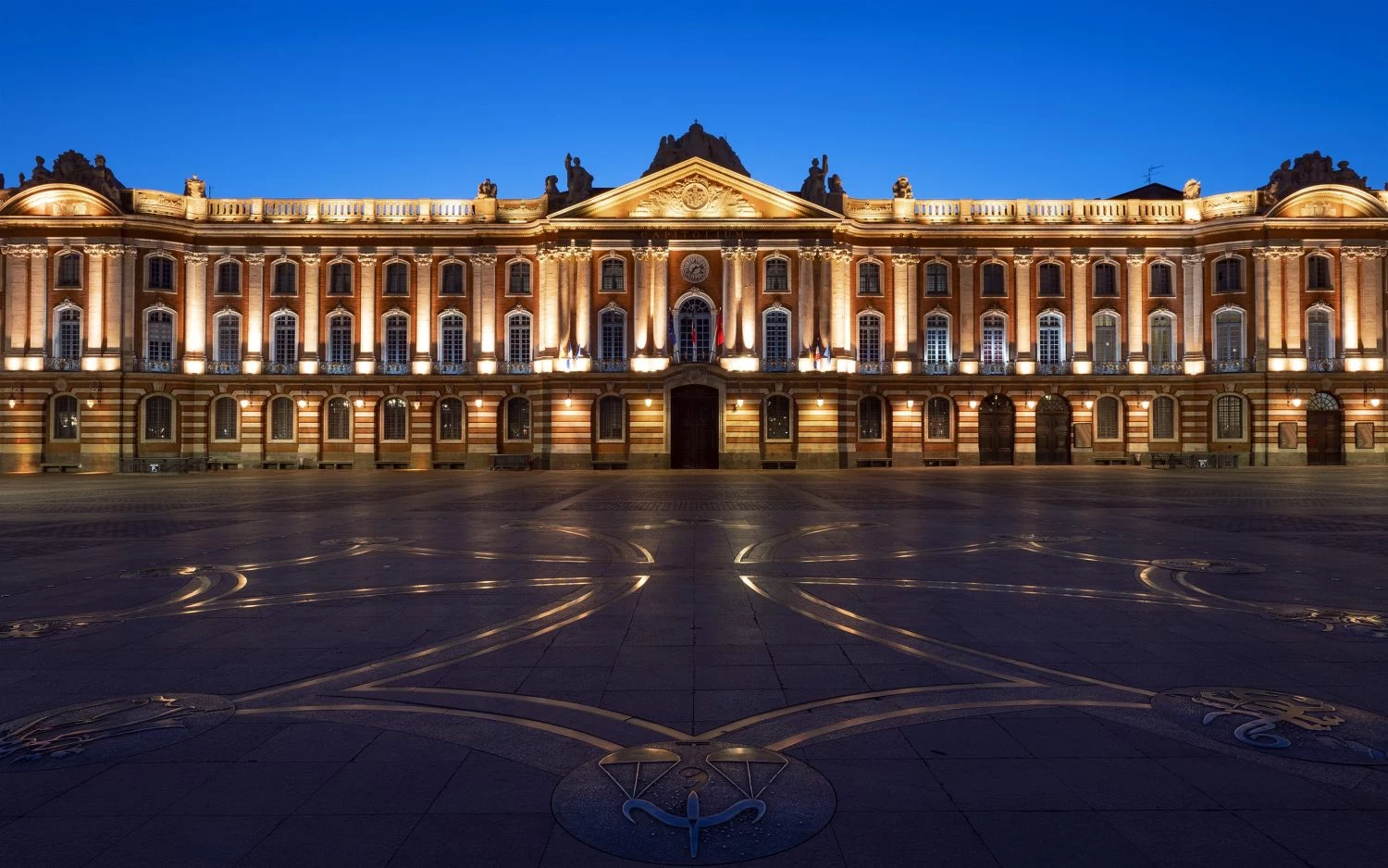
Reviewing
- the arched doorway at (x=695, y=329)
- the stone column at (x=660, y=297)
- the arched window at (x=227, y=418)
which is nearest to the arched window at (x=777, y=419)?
the arched doorway at (x=695, y=329)

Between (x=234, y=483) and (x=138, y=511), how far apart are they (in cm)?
1281

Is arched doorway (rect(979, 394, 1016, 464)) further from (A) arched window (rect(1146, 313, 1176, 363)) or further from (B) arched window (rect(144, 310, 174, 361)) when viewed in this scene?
(B) arched window (rect(144, 310, 174, 361))

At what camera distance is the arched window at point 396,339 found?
159ft

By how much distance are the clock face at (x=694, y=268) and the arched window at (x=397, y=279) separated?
1571cm

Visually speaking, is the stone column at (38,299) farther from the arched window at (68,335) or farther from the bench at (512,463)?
the bench at (512,463)

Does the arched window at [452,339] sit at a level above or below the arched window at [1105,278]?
below

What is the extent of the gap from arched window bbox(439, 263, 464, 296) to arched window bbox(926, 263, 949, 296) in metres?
26.5

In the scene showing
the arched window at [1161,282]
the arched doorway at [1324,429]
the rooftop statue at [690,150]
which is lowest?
the arched doorway at [1324,429]

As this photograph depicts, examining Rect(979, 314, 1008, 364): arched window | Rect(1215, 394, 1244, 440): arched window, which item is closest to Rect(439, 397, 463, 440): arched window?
Rect(979, 314, 1008, 364): arched window

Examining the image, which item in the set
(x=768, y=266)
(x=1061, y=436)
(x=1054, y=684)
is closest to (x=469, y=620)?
(x=1054, y=684)

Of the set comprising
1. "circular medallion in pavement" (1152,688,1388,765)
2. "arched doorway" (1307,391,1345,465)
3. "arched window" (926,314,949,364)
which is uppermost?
"arched window" (926,314,949,364)

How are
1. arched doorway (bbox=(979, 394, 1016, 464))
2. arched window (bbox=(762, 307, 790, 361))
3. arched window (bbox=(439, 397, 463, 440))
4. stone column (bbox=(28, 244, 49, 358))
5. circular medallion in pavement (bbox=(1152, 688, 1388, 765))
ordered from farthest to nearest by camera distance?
arched doorway (bbox=(979, 394, 1016, 464))
arched window (bbox=(439, 397, 463, 440))
arched window (bbox=(762, 307, 790, 361))
stone column (bbox=(28, 244, 49, 358))
circular medallion in pavement (bbox=(1152, 688, 1388, 765))

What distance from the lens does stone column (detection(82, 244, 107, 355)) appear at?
4538 cm

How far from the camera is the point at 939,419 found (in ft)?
159
